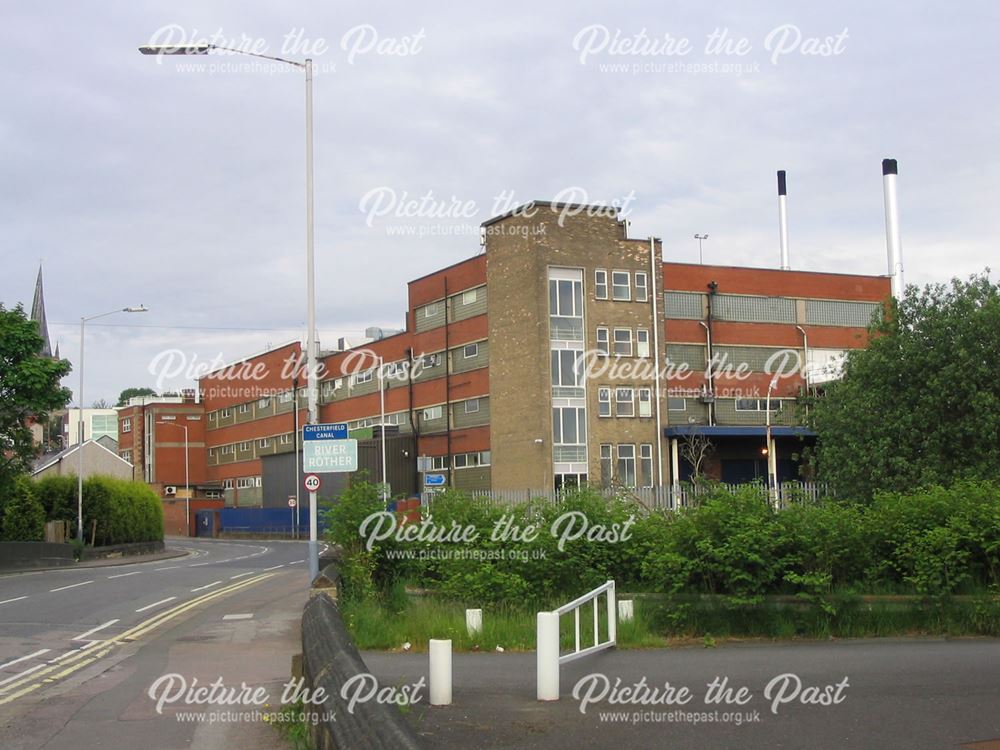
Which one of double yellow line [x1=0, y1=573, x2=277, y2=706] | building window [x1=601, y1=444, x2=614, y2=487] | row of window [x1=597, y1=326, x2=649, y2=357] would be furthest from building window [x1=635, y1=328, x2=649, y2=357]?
double yellow line [x1=0, y1=573, x2=277, y2=706]

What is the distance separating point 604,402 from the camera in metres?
55.5

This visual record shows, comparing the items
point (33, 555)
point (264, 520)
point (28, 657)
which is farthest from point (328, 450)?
point (264, 520)

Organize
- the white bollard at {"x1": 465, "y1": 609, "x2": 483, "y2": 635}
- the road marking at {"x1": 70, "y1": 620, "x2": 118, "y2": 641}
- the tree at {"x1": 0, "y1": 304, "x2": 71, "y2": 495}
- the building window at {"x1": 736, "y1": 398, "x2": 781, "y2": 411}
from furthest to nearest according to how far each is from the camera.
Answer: the building window at {"x1": 736, "y1": 398, "x2": 781, "y2": 411} → the tree at {"x1": 0, "y1": 304, "x2": 71, "y2": 495} → the road marking at {"x1": 70, "y1": 620, "x2": 118, "y2": 641} → the white bollard at {"x1": 465, "y1": 609, "x2": 483, "y2": 635}

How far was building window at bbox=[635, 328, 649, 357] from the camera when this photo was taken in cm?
5666

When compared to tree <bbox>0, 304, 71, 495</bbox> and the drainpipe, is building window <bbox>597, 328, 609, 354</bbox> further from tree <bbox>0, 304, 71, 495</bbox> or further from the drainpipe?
tree <bbox>0, 304, 71, 495</bbox>

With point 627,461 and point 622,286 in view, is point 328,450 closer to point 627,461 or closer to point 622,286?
point 627,461

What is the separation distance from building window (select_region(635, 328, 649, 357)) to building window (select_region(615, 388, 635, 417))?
1.99m

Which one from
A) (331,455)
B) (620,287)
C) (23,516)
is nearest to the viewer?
(331,455)

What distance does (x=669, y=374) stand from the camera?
57.3m

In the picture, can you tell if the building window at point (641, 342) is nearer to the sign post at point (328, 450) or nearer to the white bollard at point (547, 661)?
the sign post at point (328, 450)

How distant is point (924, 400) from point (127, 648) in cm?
2553

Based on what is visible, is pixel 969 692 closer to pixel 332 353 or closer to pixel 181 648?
pixel 181 648

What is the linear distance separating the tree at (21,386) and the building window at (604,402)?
25142 millimetres

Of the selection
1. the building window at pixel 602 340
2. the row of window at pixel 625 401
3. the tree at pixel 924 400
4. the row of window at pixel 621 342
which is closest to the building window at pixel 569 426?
the row of window at pixel 625 401
